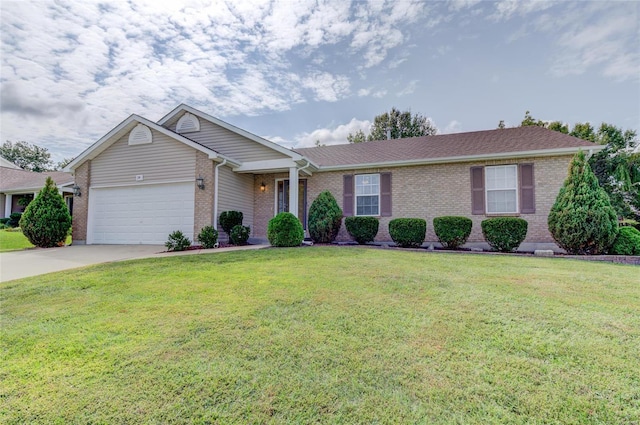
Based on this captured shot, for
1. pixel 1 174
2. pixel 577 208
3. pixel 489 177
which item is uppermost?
pixel 1 174

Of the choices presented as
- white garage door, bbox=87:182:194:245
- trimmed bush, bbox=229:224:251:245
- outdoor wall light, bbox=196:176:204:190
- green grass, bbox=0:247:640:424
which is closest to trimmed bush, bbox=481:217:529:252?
green grass, bbox=0:247:640:424

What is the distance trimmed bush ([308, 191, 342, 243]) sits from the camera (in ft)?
34.3

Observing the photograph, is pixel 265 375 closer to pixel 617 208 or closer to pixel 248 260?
pixel 248 260

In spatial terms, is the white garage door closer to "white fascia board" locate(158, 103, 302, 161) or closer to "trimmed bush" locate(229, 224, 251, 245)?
"trimmed bush" locate(229, 224, 251, 245)

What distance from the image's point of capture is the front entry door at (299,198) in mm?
12523

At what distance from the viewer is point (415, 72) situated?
13.0 m

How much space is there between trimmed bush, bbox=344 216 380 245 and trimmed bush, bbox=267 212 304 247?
208 cm

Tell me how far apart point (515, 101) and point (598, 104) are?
11.1 feet

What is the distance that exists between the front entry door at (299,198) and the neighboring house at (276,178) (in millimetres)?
43

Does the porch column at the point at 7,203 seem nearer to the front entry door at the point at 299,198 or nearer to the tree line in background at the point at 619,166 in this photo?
the front entry door at the point at 299,198

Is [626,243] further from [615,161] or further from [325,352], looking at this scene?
[615,161]

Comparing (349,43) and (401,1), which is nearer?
(401,1)

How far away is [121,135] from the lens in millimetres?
11727

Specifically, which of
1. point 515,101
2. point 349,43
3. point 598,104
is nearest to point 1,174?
point 349,43
